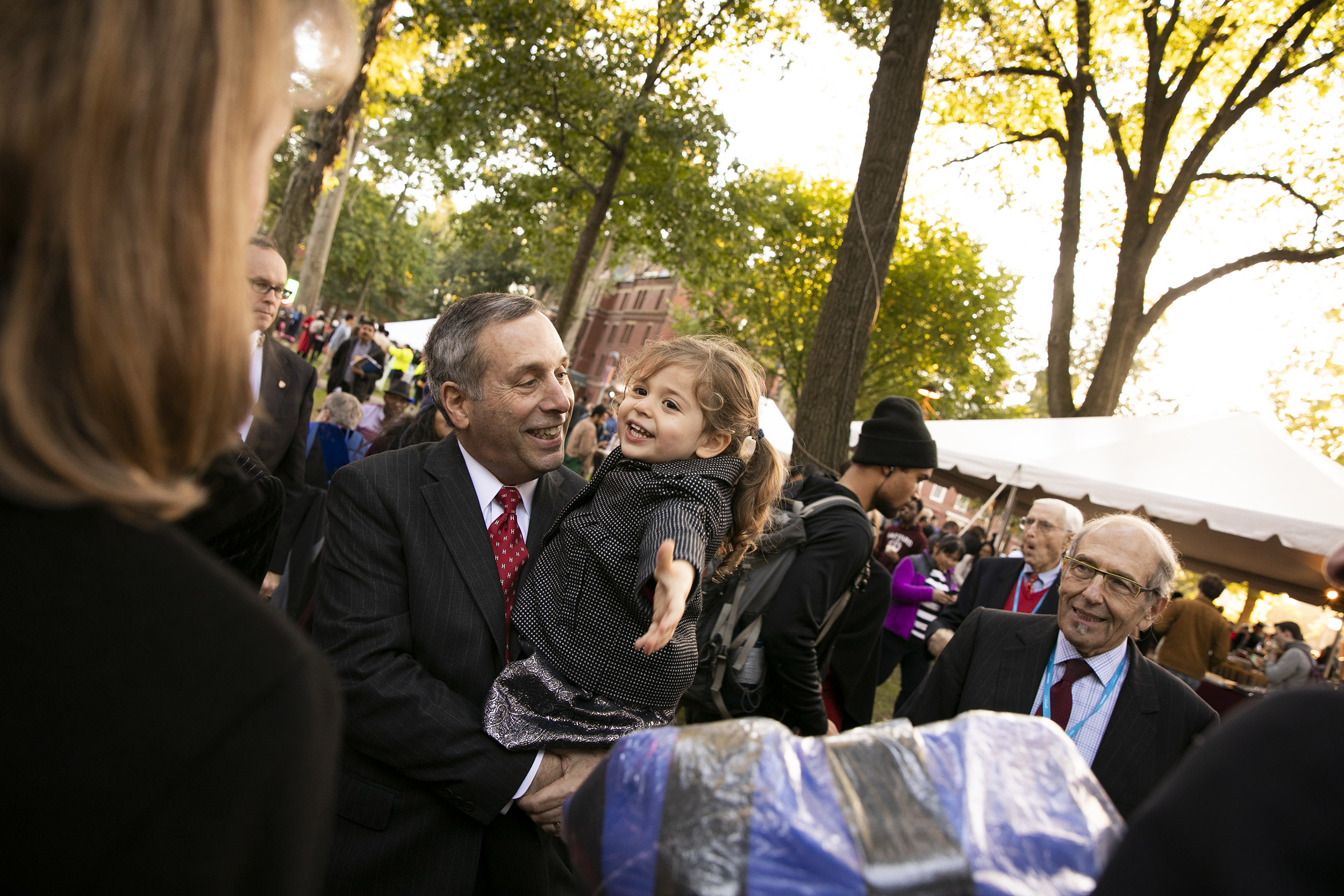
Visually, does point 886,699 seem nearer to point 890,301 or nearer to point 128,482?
point 128,482

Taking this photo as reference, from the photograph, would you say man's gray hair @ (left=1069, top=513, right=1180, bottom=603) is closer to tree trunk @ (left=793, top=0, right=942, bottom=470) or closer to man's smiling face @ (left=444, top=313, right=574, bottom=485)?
man's smiling face @ (left=444, top=313, right=574, bottom=485)

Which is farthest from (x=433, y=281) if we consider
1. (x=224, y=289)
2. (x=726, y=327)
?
(x=224, y=289)

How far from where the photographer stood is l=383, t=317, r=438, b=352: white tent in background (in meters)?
25.9

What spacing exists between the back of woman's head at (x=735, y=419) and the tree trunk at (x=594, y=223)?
13.2m

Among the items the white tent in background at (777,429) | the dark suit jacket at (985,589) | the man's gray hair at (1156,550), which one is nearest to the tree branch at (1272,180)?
the white tent in background at (777,429)

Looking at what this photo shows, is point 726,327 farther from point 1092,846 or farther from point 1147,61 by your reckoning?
point 1092,846

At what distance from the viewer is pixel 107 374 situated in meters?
0.63

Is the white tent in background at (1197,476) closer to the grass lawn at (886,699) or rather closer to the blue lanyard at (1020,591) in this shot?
the blue lanyard at (1020,591)

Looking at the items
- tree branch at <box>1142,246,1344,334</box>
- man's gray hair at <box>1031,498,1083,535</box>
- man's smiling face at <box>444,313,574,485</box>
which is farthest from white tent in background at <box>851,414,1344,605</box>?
man's smiling face at <box>444,313,574,485</box>

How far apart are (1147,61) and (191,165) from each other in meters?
18.0

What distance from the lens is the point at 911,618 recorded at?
7.21 metres

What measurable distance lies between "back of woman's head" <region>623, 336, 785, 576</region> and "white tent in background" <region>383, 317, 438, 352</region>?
23999 millimetres

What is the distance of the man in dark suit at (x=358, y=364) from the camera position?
47.3ft

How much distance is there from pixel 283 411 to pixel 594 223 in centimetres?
1200
